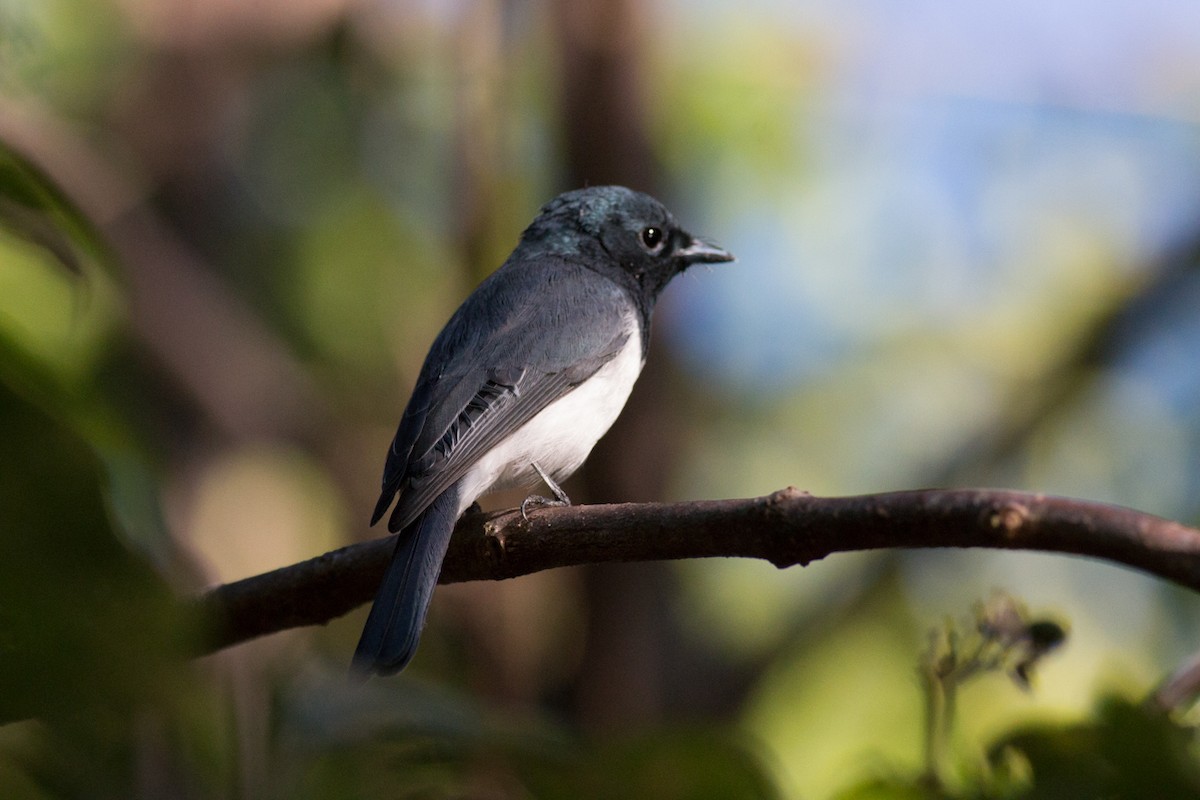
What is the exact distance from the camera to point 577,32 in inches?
251

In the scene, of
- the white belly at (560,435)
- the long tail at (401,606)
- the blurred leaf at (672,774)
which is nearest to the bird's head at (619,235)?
the white belly at (560,435)

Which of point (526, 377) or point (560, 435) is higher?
point (526, 377)

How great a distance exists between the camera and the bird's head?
14.9 ft

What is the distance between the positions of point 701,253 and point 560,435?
4.08 ft

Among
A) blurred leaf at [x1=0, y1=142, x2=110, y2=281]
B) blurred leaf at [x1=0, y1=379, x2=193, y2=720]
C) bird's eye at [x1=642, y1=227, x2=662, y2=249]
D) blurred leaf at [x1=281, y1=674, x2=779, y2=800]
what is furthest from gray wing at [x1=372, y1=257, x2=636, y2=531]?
blurred leaf at [x1=0, y1=379, x2=193, y2=720]

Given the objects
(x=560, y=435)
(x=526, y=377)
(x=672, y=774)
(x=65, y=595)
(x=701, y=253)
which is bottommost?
(x=672, y=774)

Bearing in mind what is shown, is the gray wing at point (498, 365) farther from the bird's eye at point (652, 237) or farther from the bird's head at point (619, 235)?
the bird's eye at point (652, 237)

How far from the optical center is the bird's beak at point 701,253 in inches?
182

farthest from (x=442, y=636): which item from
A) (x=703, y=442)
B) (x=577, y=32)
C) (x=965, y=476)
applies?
(x=577, y=32)

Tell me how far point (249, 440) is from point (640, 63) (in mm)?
2824

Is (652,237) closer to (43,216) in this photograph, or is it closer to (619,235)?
(619,235)

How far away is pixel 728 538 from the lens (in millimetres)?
1928

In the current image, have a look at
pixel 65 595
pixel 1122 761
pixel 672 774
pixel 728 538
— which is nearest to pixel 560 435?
pixel 728 538

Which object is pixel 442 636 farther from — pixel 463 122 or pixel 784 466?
pixel 463 122
